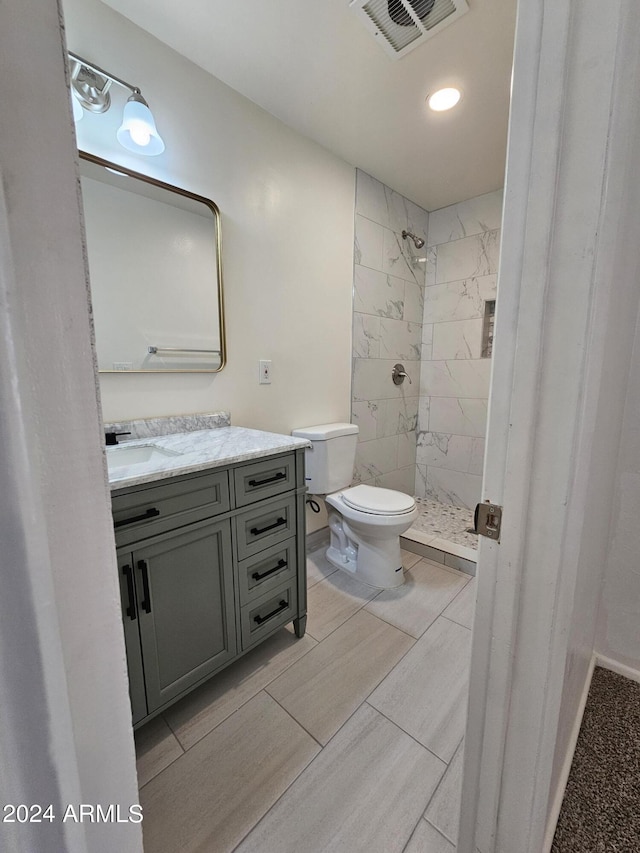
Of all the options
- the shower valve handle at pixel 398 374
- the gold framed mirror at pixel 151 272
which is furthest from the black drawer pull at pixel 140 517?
the shower valve handle at pixel 398 374

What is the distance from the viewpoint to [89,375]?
1.01 ft

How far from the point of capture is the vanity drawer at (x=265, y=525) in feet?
4.23

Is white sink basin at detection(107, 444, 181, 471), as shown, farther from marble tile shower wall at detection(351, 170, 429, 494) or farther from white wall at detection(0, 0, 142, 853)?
marble tile shower wall at detection(351, 170, 429, 494)

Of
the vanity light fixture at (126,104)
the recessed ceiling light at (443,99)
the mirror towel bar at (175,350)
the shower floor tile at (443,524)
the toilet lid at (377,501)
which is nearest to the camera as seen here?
the vanity light fixture at (126,104)

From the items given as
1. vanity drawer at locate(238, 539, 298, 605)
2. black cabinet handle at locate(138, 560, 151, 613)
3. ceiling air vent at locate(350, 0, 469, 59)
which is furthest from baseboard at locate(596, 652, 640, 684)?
ceiling air vent at locate(350, 0, 469, 59)

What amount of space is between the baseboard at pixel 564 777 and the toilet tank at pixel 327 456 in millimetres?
1328

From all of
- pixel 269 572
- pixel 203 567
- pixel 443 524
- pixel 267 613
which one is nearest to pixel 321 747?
pixel 267 613

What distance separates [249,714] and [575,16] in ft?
6.01

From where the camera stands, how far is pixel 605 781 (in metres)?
1.02

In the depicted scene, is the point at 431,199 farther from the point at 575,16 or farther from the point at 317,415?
the point at 575,16


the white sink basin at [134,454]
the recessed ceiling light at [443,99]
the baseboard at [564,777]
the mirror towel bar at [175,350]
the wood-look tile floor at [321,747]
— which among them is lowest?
the wood-look tile floor at [321,747]

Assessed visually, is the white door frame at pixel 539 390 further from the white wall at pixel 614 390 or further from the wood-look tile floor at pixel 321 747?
the wood-look tile floor at pixel 321 747

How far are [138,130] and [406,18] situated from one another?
1045mm

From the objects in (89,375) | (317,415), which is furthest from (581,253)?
(317,415)
